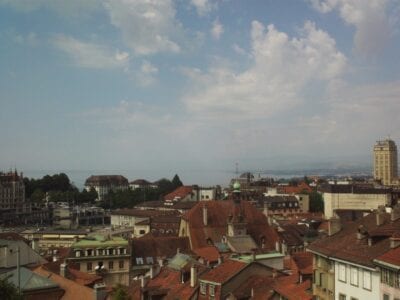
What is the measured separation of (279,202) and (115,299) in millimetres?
134460

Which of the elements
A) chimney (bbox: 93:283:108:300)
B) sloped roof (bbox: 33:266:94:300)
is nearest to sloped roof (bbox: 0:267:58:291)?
sloped roof (bbox: 33:266:94:300)

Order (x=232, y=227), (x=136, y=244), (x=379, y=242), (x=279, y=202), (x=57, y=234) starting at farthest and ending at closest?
(x=279, y=202), (x=57, y=234), (x=232, y=227), (x=136, y=244), (x=379, y=242)

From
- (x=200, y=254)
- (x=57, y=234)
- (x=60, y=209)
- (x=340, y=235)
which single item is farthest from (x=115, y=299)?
(x=60, y=209)

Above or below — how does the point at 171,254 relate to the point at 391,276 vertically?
below

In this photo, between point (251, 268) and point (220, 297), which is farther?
point (251, 268)

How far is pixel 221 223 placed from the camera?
85.1 m

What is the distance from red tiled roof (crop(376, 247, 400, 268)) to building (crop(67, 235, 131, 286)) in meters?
42.9

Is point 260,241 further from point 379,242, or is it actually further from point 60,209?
point 60,209

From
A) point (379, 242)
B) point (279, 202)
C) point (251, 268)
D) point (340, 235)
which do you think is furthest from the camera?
point (279, 202)

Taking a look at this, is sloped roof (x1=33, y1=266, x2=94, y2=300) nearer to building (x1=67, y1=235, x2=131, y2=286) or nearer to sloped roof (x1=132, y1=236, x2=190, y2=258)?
building (x1=67, y1=235, x2=131, y2=286)

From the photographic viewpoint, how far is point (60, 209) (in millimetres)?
174375

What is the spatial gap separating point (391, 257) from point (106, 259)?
45.0 metres

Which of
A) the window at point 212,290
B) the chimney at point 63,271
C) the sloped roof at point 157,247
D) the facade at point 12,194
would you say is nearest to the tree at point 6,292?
the window at point 212,290

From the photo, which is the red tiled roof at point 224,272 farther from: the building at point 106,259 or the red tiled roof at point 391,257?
the building at point 106,259
